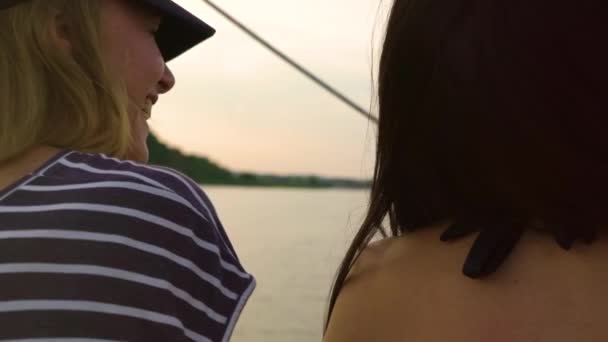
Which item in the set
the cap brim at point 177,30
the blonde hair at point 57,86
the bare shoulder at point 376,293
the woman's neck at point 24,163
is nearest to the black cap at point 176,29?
the cap brim at point 177,30

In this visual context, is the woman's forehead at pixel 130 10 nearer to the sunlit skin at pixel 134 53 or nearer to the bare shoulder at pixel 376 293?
the sunlit skin at pixel 134 53

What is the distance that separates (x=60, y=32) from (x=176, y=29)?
35 cm

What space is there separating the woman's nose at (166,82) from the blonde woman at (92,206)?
14 cm

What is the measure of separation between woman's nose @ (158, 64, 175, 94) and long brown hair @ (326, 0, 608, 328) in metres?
0.44

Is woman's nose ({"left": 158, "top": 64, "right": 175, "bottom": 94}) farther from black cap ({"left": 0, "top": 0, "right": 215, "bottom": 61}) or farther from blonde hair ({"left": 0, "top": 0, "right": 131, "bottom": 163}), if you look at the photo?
blonde hair ({"left": 0, "top": 0, "right": 131, "bottom": 163})

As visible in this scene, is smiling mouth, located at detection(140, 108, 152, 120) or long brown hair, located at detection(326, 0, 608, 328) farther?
smiling mouth, located at detection(140, 108, 152, 120)

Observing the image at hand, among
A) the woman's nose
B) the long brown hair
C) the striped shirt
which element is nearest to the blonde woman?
the striped shirt

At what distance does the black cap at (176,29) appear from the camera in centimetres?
141

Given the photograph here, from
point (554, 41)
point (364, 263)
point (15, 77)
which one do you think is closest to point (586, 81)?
point (554, 41)

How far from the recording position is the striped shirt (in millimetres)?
1025

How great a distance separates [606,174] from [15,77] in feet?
2.60

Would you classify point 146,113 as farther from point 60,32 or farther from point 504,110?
point 504,110

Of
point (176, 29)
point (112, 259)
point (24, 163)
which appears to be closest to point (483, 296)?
point (112, 259)

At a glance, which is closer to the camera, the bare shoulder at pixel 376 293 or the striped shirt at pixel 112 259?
the striped shirt at pixel 112 259
